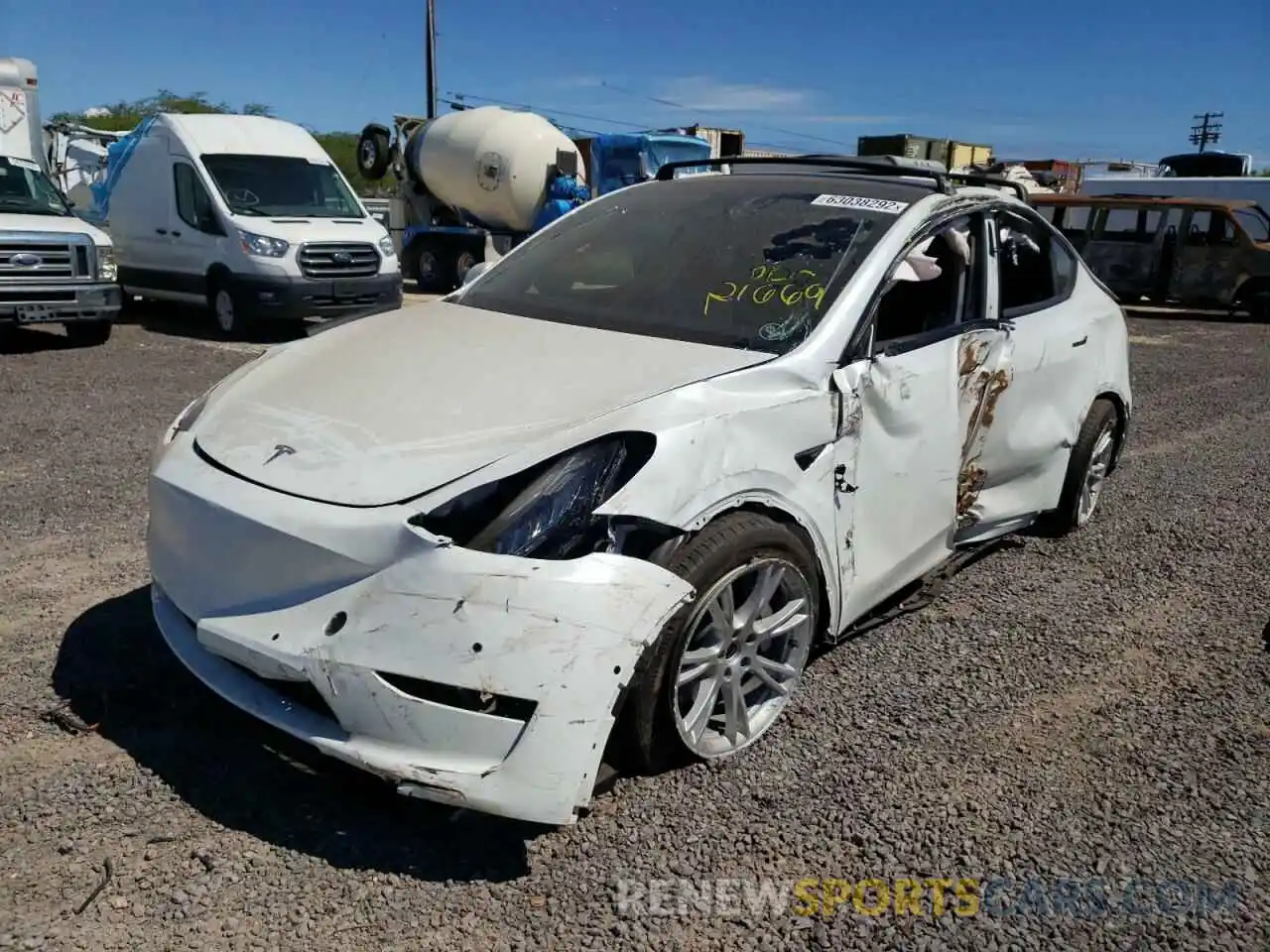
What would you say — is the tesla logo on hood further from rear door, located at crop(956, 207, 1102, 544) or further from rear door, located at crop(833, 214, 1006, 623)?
A: rear door, located at crop(956, 207, 1102, 544)

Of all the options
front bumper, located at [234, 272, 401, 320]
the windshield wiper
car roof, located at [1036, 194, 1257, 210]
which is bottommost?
front bumper, located at [234, 272, 401, 320]

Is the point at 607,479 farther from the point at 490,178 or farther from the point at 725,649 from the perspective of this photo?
the point at 490,178

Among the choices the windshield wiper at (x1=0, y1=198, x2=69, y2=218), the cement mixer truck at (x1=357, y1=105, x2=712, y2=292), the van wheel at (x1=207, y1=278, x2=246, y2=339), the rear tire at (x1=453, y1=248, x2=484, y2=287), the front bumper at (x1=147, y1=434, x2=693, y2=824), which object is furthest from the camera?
the rear tire at (x1=453, y1=248, x2=484, y2=287)

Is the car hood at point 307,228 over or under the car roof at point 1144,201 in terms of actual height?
under

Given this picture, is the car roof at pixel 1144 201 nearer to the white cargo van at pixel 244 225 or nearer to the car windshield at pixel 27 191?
the white cargo van at pixel 244 225

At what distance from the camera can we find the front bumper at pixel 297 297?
11.0 m

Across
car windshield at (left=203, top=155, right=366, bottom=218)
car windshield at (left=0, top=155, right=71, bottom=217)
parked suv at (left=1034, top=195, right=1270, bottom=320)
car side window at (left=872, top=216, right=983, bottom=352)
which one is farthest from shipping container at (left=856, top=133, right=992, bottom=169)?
car side window at (left=872, top=216, right=983, bottom=352)

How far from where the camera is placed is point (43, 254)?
9852 mm

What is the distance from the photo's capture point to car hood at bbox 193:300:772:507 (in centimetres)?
264

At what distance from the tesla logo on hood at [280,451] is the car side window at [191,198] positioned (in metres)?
9.78

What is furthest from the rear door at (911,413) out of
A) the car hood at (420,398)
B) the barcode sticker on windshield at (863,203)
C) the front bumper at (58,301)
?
the front bumper at (58,301)

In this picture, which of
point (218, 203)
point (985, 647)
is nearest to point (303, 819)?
point (985, 647)

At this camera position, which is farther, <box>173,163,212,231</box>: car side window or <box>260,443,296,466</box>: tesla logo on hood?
<box>173,163,212,231</box>: car side window

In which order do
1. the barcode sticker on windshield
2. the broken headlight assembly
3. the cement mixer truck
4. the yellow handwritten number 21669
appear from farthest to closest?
the cement mixer truck → the barcode sticker on windshield → the yellow handwritten number 21669 → the broken headlight assembly
